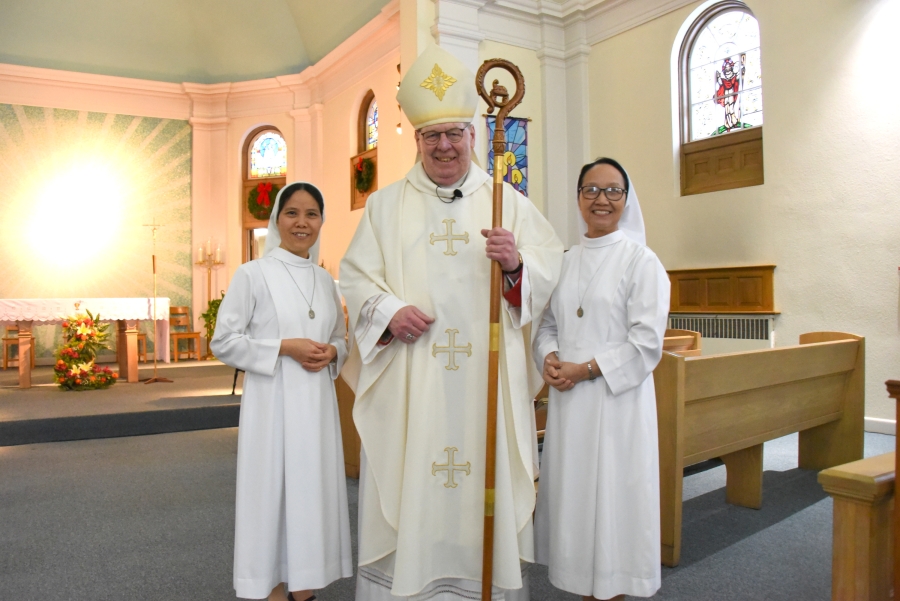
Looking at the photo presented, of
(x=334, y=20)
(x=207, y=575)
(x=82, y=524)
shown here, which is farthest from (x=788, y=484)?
(x=334, y=20)

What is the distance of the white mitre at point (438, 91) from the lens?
232cm

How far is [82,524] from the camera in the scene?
3.79 meters

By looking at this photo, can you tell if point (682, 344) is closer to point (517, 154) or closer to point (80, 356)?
point (517, 154)

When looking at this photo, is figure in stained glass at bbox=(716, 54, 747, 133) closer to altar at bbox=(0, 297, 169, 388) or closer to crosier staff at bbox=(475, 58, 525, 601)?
crosier staff at bbox=(475, 58, 525, 601)

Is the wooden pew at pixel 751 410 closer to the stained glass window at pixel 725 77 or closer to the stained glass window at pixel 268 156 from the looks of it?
the stained glass window at pixel 725 77

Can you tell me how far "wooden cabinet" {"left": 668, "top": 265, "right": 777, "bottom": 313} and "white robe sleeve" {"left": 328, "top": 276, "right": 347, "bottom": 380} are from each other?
17.1ft

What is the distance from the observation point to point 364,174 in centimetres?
1156

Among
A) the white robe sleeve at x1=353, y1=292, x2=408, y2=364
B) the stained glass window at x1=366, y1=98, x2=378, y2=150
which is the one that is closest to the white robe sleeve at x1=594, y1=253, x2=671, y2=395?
the white robe sleeve at x1=353, y1=292, x2=408, y2=364

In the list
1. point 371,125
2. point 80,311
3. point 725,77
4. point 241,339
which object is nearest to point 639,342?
point 241,339

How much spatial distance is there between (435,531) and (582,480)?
1.72 feet

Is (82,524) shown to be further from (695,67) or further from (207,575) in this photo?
(695,67)

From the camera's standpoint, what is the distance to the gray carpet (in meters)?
2.91

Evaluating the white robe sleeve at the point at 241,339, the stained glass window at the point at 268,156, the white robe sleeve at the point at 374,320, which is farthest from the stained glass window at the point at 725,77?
the stained glass window at the point at 268,156

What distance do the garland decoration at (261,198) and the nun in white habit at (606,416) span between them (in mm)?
11936
